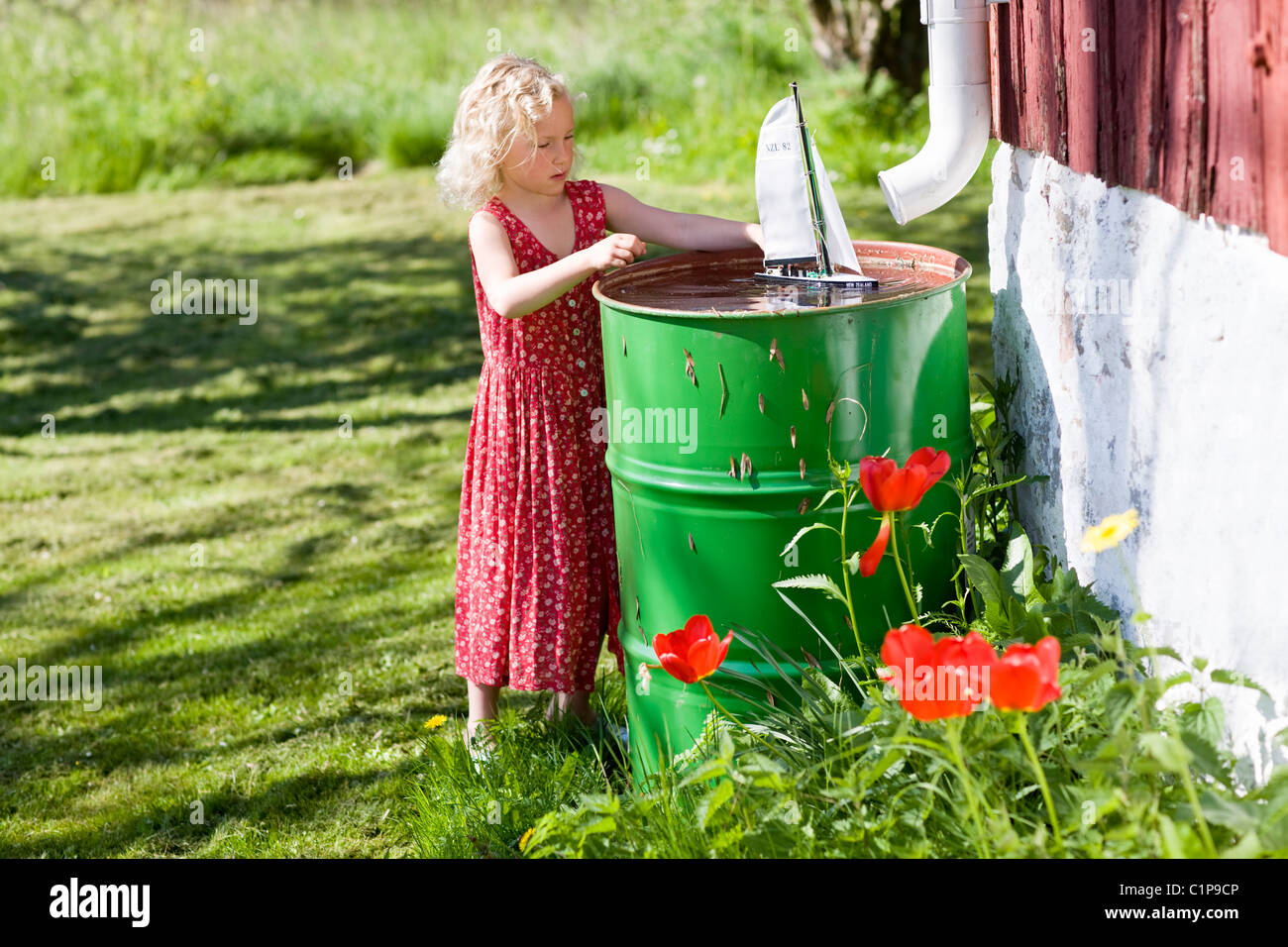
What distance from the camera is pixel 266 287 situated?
8484mm

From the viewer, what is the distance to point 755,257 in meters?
3.07

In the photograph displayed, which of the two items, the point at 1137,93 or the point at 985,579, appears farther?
the point at 985,579

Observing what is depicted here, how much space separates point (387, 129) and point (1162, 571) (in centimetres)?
988

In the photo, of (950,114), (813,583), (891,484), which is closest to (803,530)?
(813,583)

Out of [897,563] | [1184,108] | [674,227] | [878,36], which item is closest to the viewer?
[1184,108]

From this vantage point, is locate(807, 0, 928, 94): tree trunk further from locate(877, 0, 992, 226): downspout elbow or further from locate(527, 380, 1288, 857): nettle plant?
Result: locate(527, 380, 1288, 857): nettle plant

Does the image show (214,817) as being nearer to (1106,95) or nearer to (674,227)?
(674,227)

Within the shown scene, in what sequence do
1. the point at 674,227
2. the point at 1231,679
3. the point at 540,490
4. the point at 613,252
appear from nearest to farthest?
the point at 1231,679 < the point at 613,252 < the point at 540,490 < the point at 674,227

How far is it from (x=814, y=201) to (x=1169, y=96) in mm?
753

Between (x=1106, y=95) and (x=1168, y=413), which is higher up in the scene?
(x=1106, y=95)

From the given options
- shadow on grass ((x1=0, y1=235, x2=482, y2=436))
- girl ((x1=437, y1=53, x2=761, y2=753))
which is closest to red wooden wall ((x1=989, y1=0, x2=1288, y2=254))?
girl ((x1=437, y1=53, x2=761, y2=753))

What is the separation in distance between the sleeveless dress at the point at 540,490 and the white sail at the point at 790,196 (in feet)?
1.51

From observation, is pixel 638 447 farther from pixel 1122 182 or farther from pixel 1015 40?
pixel 1015 40
